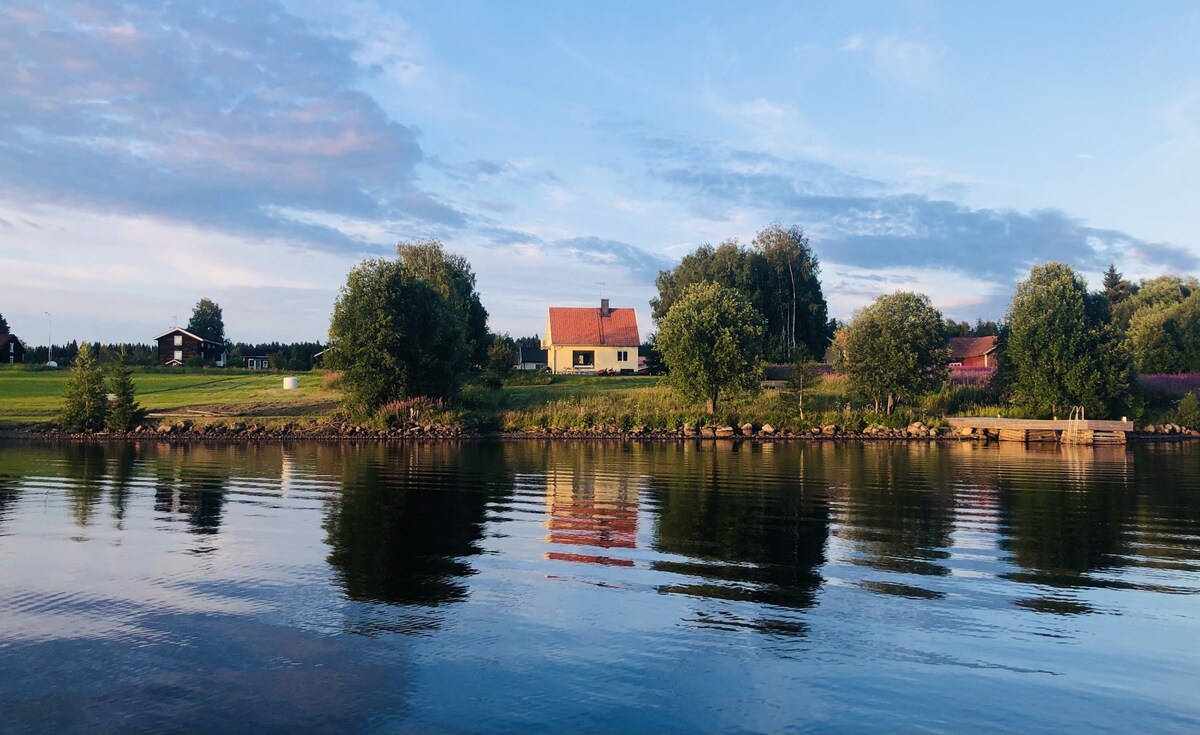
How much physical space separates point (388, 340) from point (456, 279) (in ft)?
83.0

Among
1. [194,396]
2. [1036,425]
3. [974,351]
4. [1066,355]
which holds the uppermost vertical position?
[974,351]

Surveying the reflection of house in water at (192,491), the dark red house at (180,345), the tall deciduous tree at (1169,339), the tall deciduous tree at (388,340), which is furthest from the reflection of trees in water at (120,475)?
the tall deciduous tree at (1169,339)

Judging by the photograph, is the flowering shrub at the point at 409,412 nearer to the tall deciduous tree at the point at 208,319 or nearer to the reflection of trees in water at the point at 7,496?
the reflection of trees in water at the point at 7,496

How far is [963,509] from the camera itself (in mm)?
21219

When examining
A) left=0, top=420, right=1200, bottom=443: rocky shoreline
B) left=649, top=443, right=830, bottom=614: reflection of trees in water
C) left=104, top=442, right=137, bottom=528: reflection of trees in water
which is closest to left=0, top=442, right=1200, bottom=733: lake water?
left=649, top=443, right=830, bottom=614: reflection of trees in water

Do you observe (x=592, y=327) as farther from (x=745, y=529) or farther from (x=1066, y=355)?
(x=745, y=529)

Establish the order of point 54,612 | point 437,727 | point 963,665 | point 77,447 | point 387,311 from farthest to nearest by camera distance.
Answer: point 387,311 < point 77,447 < point 54,612 < point 963,665 < point 437,727

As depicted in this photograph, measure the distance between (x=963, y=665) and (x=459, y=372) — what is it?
48.0 metres

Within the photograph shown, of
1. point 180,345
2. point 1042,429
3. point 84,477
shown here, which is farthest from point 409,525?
point 180,345

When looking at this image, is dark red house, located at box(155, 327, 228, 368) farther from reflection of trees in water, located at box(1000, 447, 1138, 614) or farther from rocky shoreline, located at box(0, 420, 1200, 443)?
reflection of trees in water, located at box(1000, 447, 1138, 614)

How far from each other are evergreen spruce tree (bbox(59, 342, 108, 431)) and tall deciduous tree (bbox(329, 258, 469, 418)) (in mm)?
13551

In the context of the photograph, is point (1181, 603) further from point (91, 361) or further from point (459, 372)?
point (91, 361)

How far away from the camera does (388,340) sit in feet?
163

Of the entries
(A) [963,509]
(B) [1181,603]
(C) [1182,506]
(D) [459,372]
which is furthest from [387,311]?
(B) [1181,603]
